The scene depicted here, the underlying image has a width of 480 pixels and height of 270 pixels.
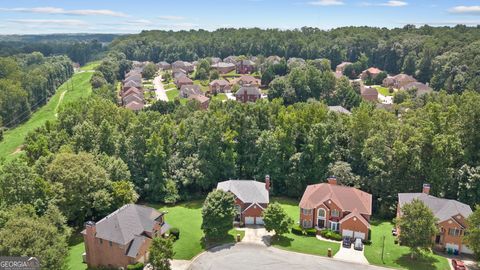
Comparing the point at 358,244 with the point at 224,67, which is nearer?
the point at 358,244

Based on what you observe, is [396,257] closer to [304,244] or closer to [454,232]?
[454,232]

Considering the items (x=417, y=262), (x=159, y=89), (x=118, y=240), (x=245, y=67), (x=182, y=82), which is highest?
(x=245, y=67)

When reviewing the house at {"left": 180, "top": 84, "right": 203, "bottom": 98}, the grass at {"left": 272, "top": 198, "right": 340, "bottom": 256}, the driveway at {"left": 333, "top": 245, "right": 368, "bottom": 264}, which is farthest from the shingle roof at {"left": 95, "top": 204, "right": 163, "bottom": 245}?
the house at {"left": 180, "top": 84, "right": 203, "bottom": 98}

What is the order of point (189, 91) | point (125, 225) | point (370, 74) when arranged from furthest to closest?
point (370, 74), point (189, 91), point (125, 225)

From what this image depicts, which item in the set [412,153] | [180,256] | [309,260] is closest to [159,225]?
[180,256]

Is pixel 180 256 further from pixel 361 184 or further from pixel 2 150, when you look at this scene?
pixel 2 150

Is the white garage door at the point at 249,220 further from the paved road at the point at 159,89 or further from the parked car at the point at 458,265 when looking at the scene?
the paved road at the point at 159,89

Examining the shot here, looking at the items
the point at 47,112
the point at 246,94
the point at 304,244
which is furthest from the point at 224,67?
the point at 304,244
